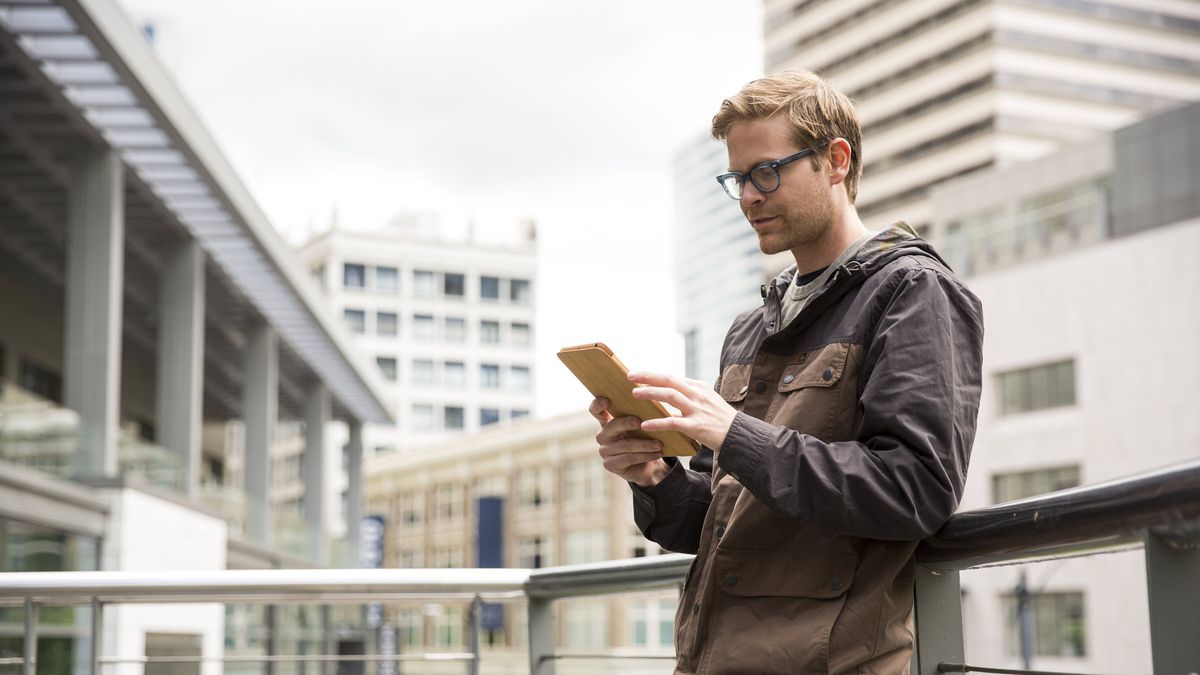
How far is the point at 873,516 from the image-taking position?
208 cm

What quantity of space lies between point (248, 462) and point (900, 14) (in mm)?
64921

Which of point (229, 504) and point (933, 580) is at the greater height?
point (229, 504)

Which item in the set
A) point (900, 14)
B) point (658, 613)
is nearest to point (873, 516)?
point (658, 613)

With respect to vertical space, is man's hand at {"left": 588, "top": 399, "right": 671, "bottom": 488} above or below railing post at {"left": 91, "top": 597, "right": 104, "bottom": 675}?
above

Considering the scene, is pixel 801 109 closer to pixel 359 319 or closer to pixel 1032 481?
pixel 1032 481

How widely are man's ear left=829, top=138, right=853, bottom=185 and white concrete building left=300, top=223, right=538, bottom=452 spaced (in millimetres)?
99160

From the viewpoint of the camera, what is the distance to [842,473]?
2.06 meters

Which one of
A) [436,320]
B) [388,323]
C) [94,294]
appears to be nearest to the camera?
[94,294]

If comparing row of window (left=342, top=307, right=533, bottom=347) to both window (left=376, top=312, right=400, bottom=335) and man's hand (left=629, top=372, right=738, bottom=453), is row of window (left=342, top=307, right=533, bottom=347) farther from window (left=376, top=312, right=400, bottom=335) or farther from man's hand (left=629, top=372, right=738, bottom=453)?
man's hand (left=629, top=372, right=738, bottom=453)

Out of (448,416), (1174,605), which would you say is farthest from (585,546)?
(1174,605)

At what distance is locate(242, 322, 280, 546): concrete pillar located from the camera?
29438 mm

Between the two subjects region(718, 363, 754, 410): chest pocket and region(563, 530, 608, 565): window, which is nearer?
region(718, 363, 754, 410): chest pocket

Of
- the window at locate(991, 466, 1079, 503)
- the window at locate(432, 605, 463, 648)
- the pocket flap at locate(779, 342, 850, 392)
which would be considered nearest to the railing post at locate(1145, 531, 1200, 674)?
the pocket flap at locate(779, 342, 850, 392)

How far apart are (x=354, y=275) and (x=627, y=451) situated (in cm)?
10034
